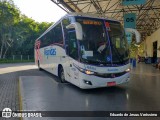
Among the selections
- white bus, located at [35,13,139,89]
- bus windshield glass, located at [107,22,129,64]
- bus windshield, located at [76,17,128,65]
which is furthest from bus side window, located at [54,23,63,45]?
bus windshield glass, located at [107,22,129,64]

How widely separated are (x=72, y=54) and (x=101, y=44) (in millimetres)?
1288

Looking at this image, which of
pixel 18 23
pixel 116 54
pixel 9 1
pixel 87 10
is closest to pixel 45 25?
pixel 18 23

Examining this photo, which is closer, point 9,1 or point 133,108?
point 133,108

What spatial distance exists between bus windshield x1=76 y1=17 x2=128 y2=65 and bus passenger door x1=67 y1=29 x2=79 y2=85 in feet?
1.49

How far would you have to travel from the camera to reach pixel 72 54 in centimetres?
896

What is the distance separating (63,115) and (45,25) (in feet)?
153

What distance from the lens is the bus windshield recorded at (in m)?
8.27

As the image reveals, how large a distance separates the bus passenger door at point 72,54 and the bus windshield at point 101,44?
0.45m

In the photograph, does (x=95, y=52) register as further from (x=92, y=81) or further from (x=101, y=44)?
(x=92, y=81)

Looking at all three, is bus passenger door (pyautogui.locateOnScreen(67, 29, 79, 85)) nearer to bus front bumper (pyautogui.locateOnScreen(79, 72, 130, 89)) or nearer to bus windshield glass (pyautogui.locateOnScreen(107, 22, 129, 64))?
bus front bumper (pyautogui.locateOnScreen(79, 72, 130, 89))

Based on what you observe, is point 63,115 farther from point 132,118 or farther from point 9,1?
point 9,1

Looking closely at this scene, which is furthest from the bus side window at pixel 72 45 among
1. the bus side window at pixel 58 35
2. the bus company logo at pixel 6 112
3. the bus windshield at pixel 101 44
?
the bus company logo at pixel 6 112

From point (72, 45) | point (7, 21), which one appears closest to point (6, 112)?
point (72, 45)

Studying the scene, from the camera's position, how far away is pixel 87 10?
68.4ft
